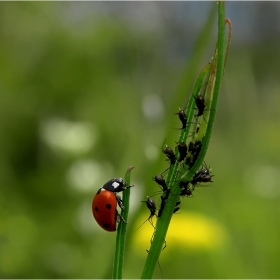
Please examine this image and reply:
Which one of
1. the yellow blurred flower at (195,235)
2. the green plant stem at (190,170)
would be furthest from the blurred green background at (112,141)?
the green plant stem at (190,170)

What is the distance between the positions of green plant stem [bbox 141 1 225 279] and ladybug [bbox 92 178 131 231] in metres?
0.45

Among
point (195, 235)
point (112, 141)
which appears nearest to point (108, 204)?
point (195, 235)

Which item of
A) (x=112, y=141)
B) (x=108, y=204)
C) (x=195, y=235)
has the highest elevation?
(x=112, y=141)

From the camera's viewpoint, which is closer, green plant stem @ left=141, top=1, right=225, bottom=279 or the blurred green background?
green plant stem @ left=141, top=1, right=225, bottom=279

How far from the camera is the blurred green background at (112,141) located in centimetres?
143

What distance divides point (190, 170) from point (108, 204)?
537 millimetres

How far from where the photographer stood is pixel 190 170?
1.35ft

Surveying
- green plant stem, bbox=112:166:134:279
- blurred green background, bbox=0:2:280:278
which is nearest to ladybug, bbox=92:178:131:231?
blurred green background, bbox=0:2:280:278

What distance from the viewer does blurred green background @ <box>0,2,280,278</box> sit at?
1.43 metres

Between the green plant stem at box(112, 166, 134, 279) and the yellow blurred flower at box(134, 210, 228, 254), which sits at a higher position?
the green plant stem at box(112, 166, 134, 279)

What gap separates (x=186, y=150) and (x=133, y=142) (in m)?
1.31

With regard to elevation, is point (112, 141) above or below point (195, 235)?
above

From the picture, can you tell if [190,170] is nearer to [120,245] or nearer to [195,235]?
[120,245]

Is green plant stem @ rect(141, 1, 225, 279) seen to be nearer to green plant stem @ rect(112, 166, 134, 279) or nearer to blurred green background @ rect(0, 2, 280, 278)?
green plant stem @ rect(112, 166, 134, 279)
